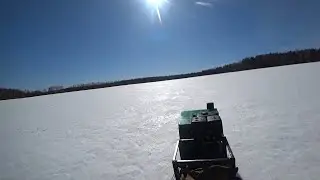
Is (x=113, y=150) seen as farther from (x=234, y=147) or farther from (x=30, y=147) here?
(x=30, y=147)

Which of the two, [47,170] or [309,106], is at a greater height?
[309,106]

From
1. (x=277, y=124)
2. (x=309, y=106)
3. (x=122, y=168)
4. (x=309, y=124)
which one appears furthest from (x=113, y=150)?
(x=309, y=106)

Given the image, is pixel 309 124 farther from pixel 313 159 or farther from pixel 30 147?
pixel 30 147

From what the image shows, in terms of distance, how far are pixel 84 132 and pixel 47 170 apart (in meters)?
3.85

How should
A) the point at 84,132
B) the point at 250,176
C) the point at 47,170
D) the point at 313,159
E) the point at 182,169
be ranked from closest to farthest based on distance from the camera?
the point at 182,169
the point at 250,176
the point at 313,159
the point at 47,170
the point at 84,132

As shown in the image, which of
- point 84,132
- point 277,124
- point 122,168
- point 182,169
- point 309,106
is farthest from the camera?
point 84,132

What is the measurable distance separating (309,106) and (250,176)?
19.2 feet

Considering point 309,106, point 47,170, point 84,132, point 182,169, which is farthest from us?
point 84,132

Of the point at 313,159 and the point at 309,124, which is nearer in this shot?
the point at 313,159

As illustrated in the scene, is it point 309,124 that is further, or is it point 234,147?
Answer: point 309,124

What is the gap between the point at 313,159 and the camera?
4.69 metres

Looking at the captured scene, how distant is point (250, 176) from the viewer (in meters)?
4.38

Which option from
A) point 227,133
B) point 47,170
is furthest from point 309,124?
point 47,170

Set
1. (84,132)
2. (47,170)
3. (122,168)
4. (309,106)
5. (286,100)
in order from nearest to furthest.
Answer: (122,168) → (47,170) → (309,106) → (84,132) → (286,100)
